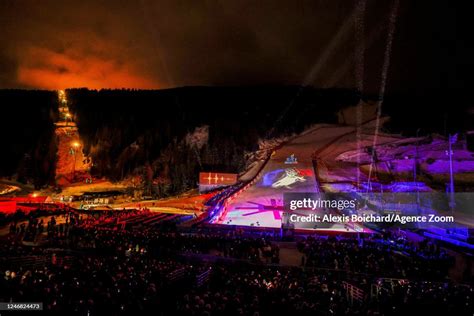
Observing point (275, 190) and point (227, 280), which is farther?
point (275, 190)

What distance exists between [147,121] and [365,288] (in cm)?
9266

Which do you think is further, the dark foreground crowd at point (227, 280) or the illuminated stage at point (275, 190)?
the illuminated stage at point (275, 190)

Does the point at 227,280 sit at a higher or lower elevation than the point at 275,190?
lower

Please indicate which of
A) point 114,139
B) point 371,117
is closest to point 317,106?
point 371,117

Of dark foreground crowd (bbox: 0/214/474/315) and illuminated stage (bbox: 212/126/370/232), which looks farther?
illuminated stage (bbox: 212/126/370/232)

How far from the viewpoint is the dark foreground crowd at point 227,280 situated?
7508 mm

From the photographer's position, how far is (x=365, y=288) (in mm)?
9742

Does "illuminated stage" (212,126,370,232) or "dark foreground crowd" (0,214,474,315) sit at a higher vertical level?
"illuminated stage" (212,126,370,232)

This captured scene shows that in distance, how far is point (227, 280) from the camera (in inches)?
398

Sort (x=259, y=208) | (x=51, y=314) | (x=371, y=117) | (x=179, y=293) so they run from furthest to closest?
(x=371, y=117)
(x=259, y=208)
(x=179, y=293)
(x=51, y=314)

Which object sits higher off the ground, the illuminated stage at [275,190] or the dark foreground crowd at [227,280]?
the illuminated stage at [275,190]

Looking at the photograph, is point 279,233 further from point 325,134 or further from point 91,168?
point 91,168

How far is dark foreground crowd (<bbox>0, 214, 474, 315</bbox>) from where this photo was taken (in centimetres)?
751

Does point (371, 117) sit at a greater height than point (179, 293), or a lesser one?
greater
